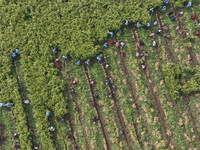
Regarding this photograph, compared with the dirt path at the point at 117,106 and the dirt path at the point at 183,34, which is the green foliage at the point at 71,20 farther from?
the dirt path at the point at 183,34

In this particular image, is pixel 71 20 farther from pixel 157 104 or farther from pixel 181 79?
pixel 181 79

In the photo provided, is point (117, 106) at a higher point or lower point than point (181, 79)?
lower

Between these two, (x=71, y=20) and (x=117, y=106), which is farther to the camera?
(x=71, y=20)

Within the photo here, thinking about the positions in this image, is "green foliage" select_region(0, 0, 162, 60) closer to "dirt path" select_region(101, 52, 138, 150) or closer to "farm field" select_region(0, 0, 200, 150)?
"farm field" select_region(0, 0, 200, 150)

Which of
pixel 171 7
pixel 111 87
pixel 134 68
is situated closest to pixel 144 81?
pixel 134 68

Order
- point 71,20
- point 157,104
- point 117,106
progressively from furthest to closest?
1. point 71,20
2. point 117,106
3. point 157,104

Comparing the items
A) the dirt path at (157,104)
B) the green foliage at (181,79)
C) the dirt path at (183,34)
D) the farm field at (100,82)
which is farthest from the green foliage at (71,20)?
the green foliage at (181,79)

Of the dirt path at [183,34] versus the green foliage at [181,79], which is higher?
the dirt path at [183,34]

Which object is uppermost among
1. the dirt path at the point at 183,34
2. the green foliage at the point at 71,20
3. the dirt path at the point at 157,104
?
the green foliage at the point at 71,20

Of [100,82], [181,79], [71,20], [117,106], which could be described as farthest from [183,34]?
[71,20]
